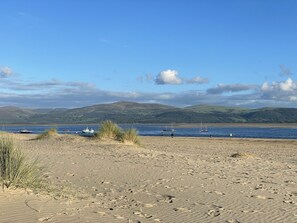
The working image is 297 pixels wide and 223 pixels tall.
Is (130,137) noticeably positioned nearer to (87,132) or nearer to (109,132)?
(109,132)

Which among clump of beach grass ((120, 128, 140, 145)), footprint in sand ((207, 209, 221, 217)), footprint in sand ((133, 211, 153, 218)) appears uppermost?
clump of beach grass ((120, 128, 140, 145))

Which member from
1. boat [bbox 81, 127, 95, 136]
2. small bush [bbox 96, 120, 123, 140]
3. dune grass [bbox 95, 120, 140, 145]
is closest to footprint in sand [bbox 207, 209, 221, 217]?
dune grass [bbox 95, 120, 140, 145]

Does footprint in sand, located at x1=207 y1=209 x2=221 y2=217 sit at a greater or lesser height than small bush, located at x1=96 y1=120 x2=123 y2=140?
lesser

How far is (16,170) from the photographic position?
9250 millimetres

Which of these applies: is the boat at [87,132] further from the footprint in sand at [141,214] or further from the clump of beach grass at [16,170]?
the footprint in sand at [141,214]

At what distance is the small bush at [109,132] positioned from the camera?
26938mm

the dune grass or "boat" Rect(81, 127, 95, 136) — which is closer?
the dune grass

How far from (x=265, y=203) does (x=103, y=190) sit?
365 cm

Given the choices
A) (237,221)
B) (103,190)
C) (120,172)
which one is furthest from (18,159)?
(237,221)

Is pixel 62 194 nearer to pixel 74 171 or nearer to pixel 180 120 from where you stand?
pixel 74 171

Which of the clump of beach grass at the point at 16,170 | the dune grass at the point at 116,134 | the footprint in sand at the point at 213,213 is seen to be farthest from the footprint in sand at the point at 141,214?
the dune grass at the point at 116,134

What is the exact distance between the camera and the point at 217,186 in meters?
10.5

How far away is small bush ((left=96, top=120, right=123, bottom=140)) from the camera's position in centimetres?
Answer: 2694

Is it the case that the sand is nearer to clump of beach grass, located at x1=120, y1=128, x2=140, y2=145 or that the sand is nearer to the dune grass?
clump of beach grass, located at x1=120, y1=128, x2=140, y2=145
